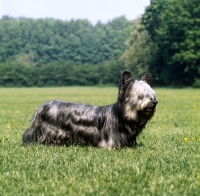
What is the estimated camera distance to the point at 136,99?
7863 millimetres

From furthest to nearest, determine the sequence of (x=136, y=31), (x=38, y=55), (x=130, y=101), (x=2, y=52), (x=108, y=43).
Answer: (x=108, y=43) → (x=38, y=55) → (x=2, y=52) → (x=136, y=31) → (x=130, y=101)

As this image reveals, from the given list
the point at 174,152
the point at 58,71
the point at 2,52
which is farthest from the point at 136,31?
the point at 174,152

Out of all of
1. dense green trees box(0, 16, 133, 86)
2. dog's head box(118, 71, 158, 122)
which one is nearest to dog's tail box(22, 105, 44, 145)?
dog's head box(118, 71, 158, 122)

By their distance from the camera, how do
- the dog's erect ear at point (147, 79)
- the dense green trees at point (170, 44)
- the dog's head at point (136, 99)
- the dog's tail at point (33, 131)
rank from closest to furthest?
1. the dog's head at point (136, 99)
2. the dog's erect ear at point (147, 79)
3. the dog's tail at point (33, 131)
4. the dense green trees at point (170, 44)

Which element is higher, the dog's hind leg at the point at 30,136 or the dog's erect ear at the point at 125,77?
the dog's erect ear at the point at 125,77

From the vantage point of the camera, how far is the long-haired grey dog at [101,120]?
26.0ft

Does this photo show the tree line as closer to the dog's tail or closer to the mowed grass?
the dog's tail

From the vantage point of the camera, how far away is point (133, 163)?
6.75 metres

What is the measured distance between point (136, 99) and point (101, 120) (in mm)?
1055

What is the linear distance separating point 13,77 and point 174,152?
3343 inches

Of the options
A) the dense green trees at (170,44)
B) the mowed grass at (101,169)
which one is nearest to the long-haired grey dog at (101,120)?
the mowed grass at (101,169)

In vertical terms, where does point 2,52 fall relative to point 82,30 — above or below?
below

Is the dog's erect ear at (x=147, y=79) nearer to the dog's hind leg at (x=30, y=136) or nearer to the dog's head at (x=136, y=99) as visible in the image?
the dog's head at (x=136, y=99)

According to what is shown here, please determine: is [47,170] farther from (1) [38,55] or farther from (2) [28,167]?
(1) [38,55]
